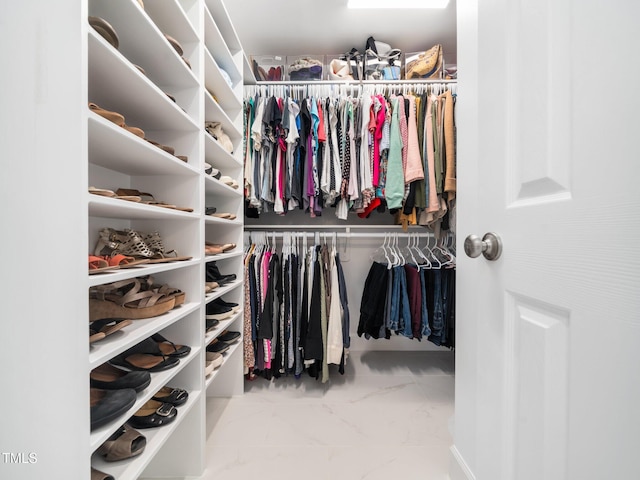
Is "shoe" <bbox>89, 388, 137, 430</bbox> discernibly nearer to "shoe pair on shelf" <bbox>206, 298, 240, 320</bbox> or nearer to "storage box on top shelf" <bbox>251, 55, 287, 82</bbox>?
"shoe pair on shelf" <bbox>206, 298, 240, 320</bbox>

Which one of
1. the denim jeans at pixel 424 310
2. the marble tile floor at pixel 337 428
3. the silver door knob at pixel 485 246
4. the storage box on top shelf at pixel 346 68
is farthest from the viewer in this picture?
the storage box on top shelf at pixel 346 68

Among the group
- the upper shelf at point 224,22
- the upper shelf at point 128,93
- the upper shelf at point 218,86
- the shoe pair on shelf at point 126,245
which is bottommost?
the shoe pair on shelf at point 126,245

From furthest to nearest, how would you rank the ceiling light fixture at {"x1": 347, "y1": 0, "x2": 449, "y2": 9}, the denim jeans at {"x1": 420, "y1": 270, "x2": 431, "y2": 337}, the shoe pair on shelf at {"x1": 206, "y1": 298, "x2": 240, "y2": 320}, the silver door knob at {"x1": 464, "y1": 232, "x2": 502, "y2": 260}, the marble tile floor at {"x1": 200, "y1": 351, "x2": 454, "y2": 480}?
the denim jeans at {"x1": 420, "y1": 270, "x2": 431, "y2": 337} < the ceiling light fixture at {"x1": 347, "y1": 0, "x2": 449, "y2": 9} < the shoe pair on shelf at {"x1": 206, "y1": 298, "x2": 240, "y2": 320} < the marble tile floor at {"x1": 200, "y1": 351, "x2": 454, "y2": 480} < the silver door knob at {"x1": 464, "y1": 232, "x2": 502, "y2": 260}

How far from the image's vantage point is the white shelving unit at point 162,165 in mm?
705

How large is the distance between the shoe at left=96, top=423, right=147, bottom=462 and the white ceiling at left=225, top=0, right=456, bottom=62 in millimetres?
2101

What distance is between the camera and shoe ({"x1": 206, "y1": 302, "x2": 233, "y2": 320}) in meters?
1.35

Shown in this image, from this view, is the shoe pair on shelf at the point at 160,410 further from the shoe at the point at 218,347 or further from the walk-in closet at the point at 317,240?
the shoe at the point at 218,347

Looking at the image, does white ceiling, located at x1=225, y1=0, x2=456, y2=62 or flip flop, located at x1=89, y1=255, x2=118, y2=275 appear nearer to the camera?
flip flop, located at x1=89, y1=255, x2=118, y2=275

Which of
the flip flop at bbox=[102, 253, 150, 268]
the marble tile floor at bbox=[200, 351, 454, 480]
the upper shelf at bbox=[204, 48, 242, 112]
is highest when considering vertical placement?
the upper shelf at bbox=[204, 48, 242, 112]

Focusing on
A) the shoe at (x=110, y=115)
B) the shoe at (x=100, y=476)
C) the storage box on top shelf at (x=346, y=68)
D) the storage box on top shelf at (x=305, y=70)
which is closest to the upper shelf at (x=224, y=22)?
the storage box on top shelf at (x=305, y=70)

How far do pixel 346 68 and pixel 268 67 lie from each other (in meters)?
0.57

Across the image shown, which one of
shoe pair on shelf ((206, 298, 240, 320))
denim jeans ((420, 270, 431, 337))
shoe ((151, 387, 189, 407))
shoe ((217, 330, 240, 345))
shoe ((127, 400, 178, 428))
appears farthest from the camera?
denim jeans ((420, 270, 431, 337))

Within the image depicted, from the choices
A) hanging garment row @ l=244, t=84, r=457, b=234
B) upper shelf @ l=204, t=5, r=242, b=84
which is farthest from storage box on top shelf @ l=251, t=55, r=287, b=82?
upper shelf @ l=204, t=5, r=242, b=84

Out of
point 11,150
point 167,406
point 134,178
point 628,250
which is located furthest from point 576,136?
point 134,178
